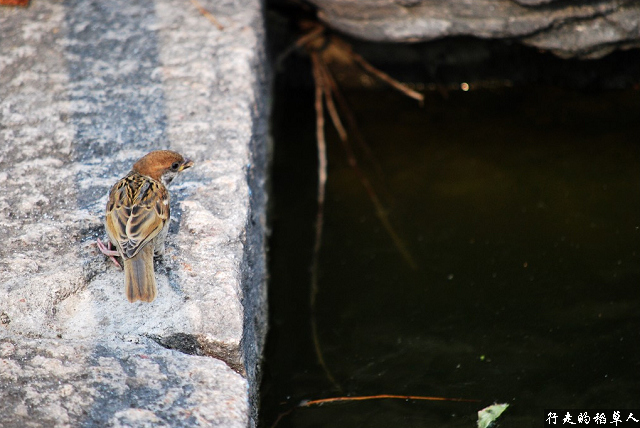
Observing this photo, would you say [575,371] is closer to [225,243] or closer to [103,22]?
[225,243]

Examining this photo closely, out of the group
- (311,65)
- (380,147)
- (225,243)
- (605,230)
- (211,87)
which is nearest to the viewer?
(225,243)

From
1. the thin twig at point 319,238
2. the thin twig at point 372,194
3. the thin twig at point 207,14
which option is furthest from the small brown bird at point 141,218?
the thin twig at point 372,194

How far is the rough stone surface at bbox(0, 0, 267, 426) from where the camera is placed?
Answer: 2.57m

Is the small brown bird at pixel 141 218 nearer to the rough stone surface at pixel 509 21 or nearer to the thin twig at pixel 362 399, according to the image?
the thin twig at pixel 362 399

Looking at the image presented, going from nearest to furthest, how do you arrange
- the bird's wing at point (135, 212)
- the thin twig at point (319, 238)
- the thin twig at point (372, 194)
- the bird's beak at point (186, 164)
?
the bird's wing at point (135, 212), the bird's beak at point (186, 164), the thin twig at point (319, 238), the thin twig at point (372, 194)

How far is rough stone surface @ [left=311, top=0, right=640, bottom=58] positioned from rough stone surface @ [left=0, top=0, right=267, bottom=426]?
813 mm

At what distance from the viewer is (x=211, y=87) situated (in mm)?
3932

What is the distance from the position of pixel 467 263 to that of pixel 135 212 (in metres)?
2.09

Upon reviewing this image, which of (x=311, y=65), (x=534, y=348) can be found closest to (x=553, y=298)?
(x=534, y=348)

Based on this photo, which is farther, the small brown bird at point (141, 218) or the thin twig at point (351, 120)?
the thin twig at point (351, 120)

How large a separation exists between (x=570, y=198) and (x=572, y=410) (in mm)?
1729

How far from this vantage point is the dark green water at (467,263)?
3.35 metres

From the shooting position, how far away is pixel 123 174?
3.32 meters

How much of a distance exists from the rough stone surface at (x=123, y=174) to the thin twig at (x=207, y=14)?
3 cm
